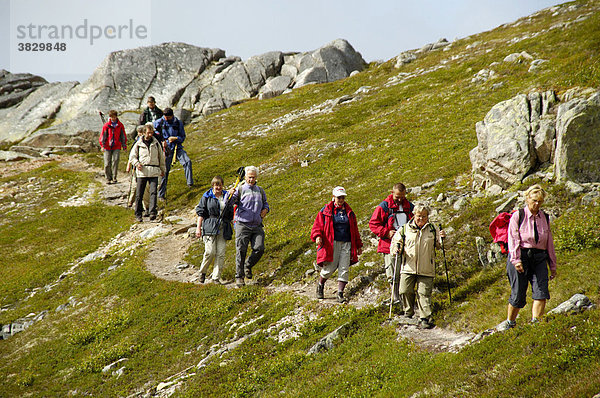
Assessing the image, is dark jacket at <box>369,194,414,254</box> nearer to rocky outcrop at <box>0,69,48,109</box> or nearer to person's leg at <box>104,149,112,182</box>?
person's leg at <box>104,149,112,182</box>

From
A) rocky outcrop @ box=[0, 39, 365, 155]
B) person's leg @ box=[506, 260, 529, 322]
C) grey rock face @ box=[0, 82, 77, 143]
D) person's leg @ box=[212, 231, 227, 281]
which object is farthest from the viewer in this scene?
rocky outcrop @ box=[0, 39, 365, 155]

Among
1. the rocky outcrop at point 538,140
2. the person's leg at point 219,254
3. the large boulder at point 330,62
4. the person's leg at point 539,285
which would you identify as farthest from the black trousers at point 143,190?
the large boulder at point 330,62

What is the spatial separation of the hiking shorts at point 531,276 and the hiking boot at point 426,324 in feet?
7.40

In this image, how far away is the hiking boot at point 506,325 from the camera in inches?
366

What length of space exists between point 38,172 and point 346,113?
97.9 ft

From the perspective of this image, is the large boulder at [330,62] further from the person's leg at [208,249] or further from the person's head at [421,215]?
the person's head at [421,215]

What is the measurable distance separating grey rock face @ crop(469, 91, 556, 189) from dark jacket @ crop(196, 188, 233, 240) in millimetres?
10022

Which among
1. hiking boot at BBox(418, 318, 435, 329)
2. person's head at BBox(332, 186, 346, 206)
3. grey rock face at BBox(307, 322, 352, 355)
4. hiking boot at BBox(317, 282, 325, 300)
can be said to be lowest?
grey rock face at BBox(307, 322, 352, 355)

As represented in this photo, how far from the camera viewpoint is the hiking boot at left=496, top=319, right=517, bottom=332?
929cm

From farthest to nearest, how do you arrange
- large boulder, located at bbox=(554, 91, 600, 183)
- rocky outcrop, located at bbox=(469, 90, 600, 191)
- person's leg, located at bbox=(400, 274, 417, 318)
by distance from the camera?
1. rocky outcrop, located at bbox=(469, 90, 600, 191)
2. large boulder, located at bbox=(554, 91, 600, 183)
3. person's leg, located at bbox=(400, 274, 417, 318)

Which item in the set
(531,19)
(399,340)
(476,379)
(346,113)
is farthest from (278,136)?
(531,19)

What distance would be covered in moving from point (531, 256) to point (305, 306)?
6.69 meters

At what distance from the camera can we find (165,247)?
71.3 ft

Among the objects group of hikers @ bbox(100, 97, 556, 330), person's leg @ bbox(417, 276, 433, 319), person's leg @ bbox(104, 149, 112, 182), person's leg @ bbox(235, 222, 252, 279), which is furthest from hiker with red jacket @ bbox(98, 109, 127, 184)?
person's leg @ bbox(417, 276, 433, 319)
